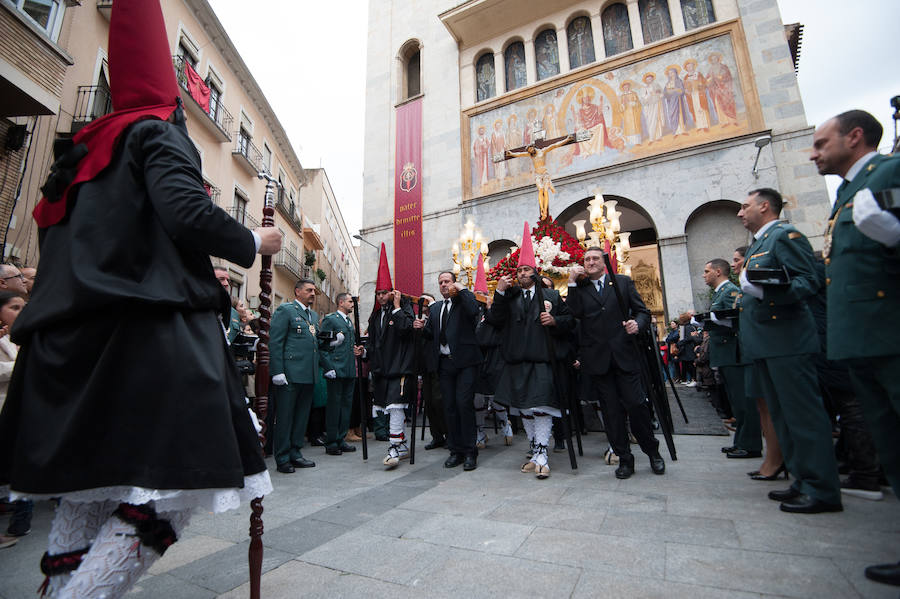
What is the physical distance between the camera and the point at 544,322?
436cm

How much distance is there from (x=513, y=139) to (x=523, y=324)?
1232cm

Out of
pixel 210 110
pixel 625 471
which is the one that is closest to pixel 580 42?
pixel 210 110

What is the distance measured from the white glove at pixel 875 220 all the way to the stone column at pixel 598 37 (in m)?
15.0

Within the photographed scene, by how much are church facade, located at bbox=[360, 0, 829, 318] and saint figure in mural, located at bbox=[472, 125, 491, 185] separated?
0.16 ft

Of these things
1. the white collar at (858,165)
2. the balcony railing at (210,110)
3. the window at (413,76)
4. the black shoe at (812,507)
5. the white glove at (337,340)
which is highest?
the window at (413,76)

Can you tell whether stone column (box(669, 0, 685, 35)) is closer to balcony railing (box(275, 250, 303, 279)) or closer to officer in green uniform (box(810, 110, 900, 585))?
officer in green uniform (box(810, 110, 900, 585))

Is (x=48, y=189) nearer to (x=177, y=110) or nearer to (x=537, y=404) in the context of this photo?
(x=177, y=110)

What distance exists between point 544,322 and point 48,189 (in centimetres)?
376

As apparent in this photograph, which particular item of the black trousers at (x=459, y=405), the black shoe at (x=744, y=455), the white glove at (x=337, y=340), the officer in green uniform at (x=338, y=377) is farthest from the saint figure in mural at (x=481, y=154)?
the black shoe at (x=744, y=455)

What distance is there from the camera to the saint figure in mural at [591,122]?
45.1 feet

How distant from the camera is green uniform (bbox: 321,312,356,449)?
6.06 m

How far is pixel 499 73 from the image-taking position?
1636 cm

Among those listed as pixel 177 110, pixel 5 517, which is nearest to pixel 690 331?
pixel 177 110

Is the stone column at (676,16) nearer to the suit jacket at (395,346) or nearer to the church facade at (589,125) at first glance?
the church facade at (589,125)
